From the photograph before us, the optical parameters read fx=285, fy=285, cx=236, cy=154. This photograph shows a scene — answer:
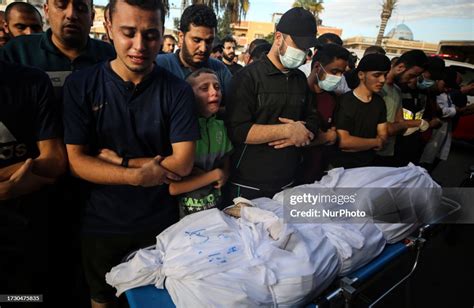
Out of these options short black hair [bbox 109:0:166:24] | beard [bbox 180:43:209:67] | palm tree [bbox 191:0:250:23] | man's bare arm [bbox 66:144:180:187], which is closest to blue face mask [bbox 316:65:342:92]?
beard [bbox 180:43:209:67]

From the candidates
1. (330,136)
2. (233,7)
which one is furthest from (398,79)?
(233,7)

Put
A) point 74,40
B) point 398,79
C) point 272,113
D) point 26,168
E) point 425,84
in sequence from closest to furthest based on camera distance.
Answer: point 26,168 < point 74,40 < point 272,113 < point 398,79 < point 425,84

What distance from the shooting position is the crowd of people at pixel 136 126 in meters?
1.43

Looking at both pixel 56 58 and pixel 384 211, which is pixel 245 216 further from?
pixel 56 58

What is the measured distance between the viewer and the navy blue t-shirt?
1.46m

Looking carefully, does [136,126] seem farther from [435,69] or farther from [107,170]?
[435,69]

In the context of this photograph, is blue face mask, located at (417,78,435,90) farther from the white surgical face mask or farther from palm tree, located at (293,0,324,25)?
palm tree, located at (293,0,324,25)

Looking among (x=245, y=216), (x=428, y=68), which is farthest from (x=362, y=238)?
(x=428, y=68)

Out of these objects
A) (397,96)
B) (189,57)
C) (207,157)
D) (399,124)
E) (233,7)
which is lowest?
(207,157)

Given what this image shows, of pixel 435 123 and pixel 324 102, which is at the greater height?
pixel 324 102

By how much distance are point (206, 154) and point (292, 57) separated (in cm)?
97

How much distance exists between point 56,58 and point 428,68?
410 cm

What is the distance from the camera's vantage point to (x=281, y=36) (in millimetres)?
2164

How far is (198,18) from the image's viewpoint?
2.38 metres
